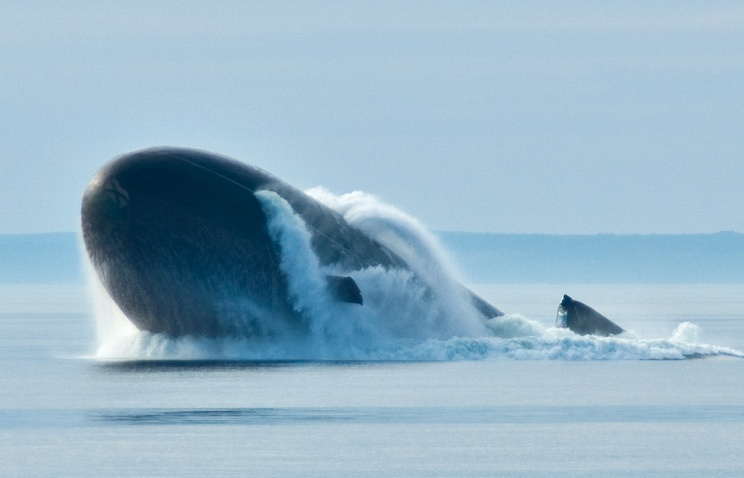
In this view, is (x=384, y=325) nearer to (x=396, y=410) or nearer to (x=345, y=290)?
(x=345, y=290)

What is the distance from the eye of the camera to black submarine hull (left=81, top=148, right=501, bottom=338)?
5291 centimetres

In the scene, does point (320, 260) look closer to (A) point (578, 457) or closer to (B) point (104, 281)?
(B) point (104, 281)

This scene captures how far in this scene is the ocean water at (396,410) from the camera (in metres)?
36.8

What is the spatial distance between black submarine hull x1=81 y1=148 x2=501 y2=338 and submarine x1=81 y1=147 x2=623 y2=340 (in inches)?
1.2

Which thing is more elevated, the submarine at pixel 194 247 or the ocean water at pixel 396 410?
the submarine at pixel 194 247

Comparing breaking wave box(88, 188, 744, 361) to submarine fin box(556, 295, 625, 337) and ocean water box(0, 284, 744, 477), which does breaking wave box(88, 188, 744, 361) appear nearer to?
ocean water box(0, 284, 744, 477)

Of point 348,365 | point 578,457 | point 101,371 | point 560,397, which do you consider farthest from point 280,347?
point 578,457

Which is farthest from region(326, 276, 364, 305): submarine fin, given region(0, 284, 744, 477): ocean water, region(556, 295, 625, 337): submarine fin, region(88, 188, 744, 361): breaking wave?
region(556, 295, 625, 337): submarine fin

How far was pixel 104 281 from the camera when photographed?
55000 millimetres

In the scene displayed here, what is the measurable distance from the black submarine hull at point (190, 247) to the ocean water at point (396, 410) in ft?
5.06

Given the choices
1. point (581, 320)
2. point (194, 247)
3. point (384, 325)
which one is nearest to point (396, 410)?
point (194, 247)

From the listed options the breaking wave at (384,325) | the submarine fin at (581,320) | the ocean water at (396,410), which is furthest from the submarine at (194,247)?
the submarine fin at (581,320)

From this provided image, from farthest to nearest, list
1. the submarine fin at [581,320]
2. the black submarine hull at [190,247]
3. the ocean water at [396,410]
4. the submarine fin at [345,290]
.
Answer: the submarine fin at [581,320] → the submarine fin at [345,290] → the black submarine hull at [190,247] → the ocean water at [396,410]

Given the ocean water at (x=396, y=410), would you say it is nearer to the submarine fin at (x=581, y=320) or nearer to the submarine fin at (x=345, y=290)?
the submarine fin at (x=581, y=320)
